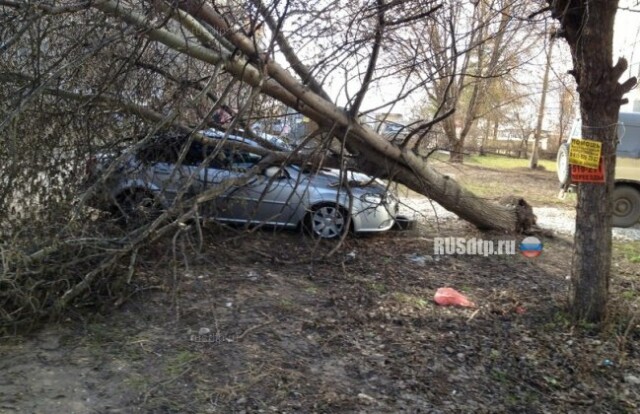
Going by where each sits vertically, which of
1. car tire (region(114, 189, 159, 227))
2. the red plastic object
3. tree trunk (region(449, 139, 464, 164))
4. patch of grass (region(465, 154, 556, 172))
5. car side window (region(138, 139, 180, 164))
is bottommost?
the red plastic object

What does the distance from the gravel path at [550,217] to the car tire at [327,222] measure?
4.62ft

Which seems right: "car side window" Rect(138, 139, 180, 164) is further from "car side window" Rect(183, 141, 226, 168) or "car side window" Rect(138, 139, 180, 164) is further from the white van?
the white van

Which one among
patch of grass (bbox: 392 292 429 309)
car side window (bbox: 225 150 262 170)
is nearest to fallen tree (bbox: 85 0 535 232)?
car side window (bbox: 225 150 262 170)

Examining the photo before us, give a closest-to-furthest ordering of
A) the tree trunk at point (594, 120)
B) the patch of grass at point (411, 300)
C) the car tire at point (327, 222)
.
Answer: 1. the tree trunk at point (594, 120)
2. the patch of grass at point (411, 300)
3. the car tire at point (327, 222)

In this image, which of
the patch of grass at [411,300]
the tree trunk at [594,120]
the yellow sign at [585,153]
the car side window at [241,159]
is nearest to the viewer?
the tree trunk at [594,120]

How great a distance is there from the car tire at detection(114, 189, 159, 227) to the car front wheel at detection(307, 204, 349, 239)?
7.71ft

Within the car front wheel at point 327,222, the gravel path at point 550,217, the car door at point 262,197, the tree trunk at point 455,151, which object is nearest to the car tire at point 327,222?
the car front wheel at point 327,222

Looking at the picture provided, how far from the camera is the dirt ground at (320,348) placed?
11.0 ft

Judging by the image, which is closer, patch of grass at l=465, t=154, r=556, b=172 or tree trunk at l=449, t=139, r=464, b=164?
tree trunk at l=449, t=139, r=464, b=164

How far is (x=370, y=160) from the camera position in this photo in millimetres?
7180

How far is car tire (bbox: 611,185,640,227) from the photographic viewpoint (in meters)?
9.77

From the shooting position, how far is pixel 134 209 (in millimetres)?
5438

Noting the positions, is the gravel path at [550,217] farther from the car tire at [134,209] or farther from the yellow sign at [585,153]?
the car tire at [134,209]

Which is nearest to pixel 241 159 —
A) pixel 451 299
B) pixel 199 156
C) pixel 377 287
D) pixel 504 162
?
pixel 199 156
